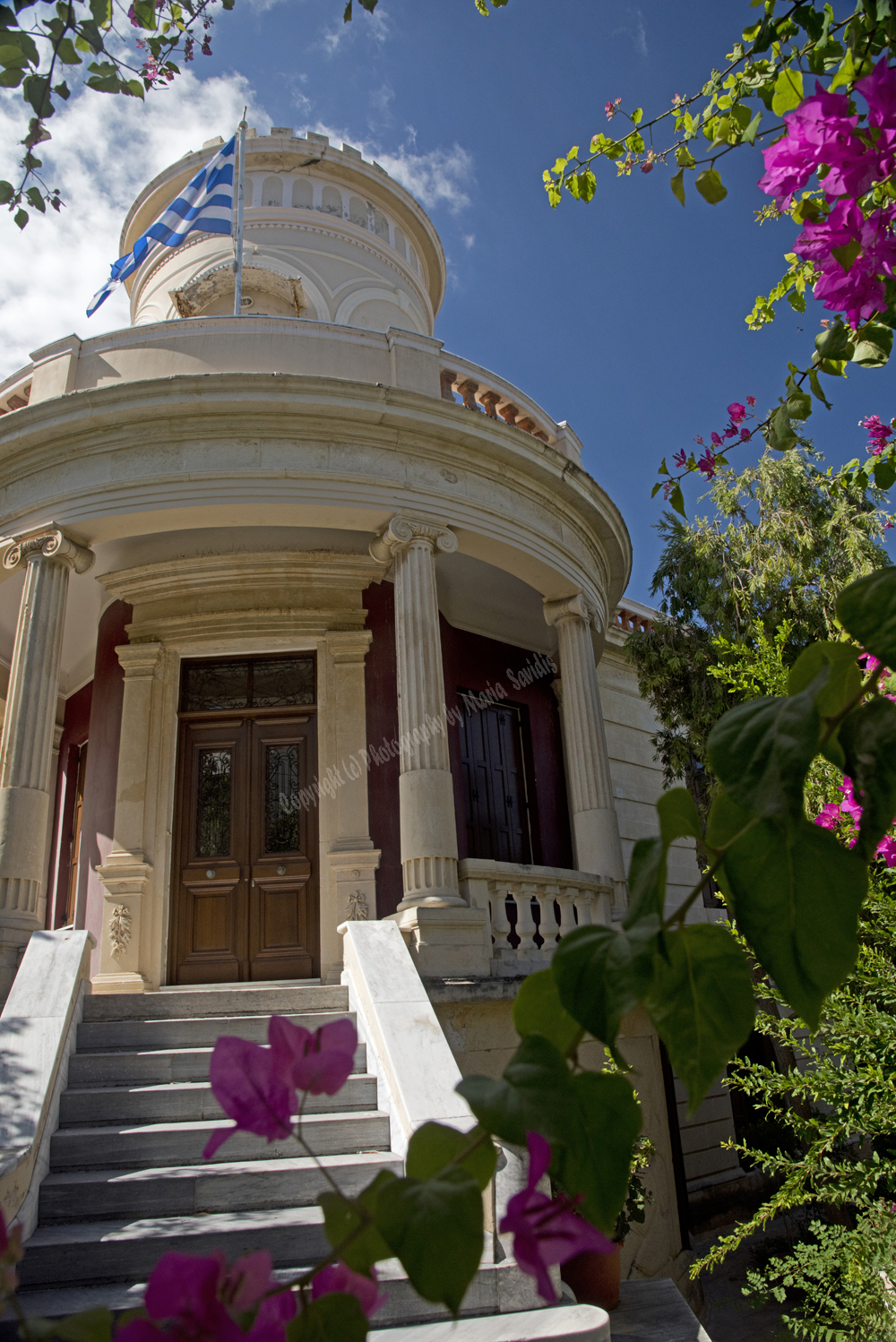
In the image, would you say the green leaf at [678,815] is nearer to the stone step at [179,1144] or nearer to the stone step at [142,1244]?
the stone step at [142,1244]

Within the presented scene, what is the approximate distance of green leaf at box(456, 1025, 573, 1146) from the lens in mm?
445

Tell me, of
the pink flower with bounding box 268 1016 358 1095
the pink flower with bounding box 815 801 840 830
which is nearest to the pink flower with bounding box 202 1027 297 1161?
the pink flower with bounding box 268 1016 358 1095

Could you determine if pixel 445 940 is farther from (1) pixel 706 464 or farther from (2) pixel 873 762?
(2) pixel 873 762

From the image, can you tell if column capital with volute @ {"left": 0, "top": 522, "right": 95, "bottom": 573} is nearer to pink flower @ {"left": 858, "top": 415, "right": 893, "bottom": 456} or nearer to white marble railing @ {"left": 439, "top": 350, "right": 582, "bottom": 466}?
white marble railing @ {"left": 439, "top": 350, "right": 582, "bottom": 466}

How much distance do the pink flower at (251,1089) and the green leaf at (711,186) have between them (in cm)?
203

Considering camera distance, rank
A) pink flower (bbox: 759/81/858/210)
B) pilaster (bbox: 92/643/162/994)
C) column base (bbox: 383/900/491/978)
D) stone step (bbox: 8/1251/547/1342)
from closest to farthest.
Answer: pink flower (bbox: 759/81/858/210) → stone step (bbox: 8/1251/547/1342) → column base (bbox: 383/900/491/978) → pilaster (bbox: 92/643/162/994)

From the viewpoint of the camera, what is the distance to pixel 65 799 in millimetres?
11375

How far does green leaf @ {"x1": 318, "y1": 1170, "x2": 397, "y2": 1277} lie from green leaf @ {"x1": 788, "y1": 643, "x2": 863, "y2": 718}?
37 centimetres

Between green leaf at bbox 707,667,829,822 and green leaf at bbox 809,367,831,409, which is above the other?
green leaf at bbox 809,367,831,409

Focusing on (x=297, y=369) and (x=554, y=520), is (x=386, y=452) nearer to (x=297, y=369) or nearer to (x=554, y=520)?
(x=297, y=369)

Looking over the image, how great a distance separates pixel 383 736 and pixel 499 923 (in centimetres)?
272

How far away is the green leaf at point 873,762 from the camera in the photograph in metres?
0.59

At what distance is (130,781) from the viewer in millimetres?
9492

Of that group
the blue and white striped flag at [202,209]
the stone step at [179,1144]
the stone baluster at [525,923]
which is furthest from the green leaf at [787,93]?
the blue and white striped flag at [202,209]
